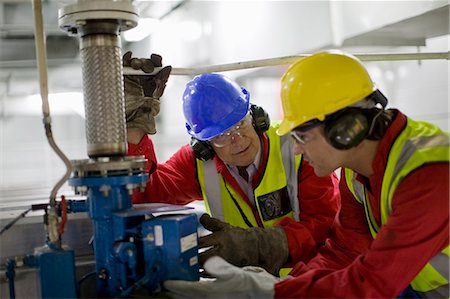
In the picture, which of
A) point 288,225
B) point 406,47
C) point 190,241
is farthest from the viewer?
point 406,47

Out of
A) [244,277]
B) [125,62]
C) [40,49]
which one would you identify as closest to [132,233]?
[244,277]

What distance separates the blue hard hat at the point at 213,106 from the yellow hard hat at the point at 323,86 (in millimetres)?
420

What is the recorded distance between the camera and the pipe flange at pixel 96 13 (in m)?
1.30

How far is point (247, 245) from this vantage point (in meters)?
1.58

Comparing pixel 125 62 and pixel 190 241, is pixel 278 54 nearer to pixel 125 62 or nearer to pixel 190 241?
pixel 125 62

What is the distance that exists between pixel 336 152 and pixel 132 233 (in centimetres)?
56

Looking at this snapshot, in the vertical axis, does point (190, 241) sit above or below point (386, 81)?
below

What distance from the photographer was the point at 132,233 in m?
1.32

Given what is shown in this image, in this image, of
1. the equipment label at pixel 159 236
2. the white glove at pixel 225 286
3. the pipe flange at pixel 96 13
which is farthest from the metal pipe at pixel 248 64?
the white glove at pixel 225 286

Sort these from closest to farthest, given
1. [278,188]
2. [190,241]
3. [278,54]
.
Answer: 1. [190,241]
2. [278,188]
3. [278,54]

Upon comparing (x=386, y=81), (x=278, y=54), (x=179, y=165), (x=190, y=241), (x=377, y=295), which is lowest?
(x=377, y=295)

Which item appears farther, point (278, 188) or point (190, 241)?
point (278, 188)

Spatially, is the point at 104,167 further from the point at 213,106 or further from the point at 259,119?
the point at 259,119

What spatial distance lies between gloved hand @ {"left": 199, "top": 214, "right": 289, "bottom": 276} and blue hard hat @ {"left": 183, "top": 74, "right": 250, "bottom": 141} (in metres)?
0.32
